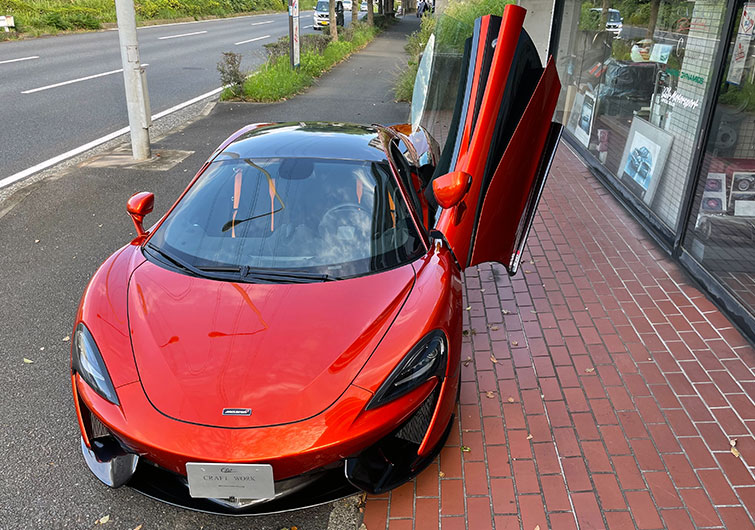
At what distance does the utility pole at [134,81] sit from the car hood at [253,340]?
552cm

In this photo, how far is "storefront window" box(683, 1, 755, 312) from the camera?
177 inches

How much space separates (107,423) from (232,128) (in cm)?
816

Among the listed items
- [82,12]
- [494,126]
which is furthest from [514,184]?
[82,12]

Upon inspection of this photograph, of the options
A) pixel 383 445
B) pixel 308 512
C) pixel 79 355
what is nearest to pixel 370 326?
pixel 383 445

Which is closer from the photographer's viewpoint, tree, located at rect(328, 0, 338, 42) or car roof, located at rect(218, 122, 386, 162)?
car roof, located at rect(218, 122, 386, 162)

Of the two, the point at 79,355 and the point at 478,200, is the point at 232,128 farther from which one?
the point at 79,355

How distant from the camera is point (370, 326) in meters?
2.67

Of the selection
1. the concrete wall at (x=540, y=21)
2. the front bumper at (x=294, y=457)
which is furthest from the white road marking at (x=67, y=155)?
the concrete wall at (x=540, y=21)

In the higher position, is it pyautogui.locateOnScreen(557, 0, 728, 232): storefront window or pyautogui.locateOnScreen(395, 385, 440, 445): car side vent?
pyautogui.locateOnScreen(557, 0, 728, 232): storefront window

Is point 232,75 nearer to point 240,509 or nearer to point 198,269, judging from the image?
point 198,269

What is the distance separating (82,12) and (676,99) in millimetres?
25795

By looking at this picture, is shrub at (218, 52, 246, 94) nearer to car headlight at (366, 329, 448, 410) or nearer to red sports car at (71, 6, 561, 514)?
red sports car at (71, 6, 561, 514)

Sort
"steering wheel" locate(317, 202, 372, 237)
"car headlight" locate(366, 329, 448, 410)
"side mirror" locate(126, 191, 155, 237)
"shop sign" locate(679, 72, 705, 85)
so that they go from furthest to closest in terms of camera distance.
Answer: "shop sign" locate(679, 72, 705, 85) < "side mirror" locate(126, 191, 155, 237) < "steering wheel" locate(317, 202, 372, 237) < "car headlight" locate(366, 329, 448, 410)

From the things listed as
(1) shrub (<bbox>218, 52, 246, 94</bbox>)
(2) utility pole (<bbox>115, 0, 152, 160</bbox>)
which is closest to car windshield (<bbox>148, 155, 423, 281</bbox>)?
(2) utility pole (<bbox>115, 0, 152, 160</bbox>)
